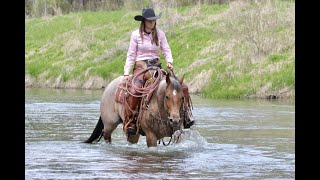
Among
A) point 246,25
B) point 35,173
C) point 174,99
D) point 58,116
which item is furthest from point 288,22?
point 35,173

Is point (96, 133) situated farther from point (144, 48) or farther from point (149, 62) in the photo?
point (144, 48)

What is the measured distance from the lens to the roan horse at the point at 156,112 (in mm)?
12438

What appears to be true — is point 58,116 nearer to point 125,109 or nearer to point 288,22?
point 125,109

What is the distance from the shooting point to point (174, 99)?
489 inches

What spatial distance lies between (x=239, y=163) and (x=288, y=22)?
22.0m

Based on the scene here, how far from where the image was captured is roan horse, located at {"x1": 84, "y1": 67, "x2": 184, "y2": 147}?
40.8ft

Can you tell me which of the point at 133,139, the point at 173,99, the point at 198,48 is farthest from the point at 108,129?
the point at 198,48

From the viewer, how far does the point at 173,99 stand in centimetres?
1242

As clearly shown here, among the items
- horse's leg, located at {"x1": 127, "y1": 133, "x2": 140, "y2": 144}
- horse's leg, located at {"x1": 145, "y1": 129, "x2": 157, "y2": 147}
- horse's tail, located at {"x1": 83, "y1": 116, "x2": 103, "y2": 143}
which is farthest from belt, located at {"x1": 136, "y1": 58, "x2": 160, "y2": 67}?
horse's tail, located at {"x1": 83, "y1": 116, "x2": 103, "y2": 143}

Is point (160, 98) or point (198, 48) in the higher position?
point (160, 98)

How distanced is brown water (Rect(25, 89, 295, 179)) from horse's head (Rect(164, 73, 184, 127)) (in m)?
0.60

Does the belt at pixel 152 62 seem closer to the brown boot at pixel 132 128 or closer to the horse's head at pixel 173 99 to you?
the brown boot at pixel 132 128

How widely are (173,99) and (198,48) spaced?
23.4m

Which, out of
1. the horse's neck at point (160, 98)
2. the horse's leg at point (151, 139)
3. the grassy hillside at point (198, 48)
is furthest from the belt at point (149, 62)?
the grassy hillside at point (198, 48)
